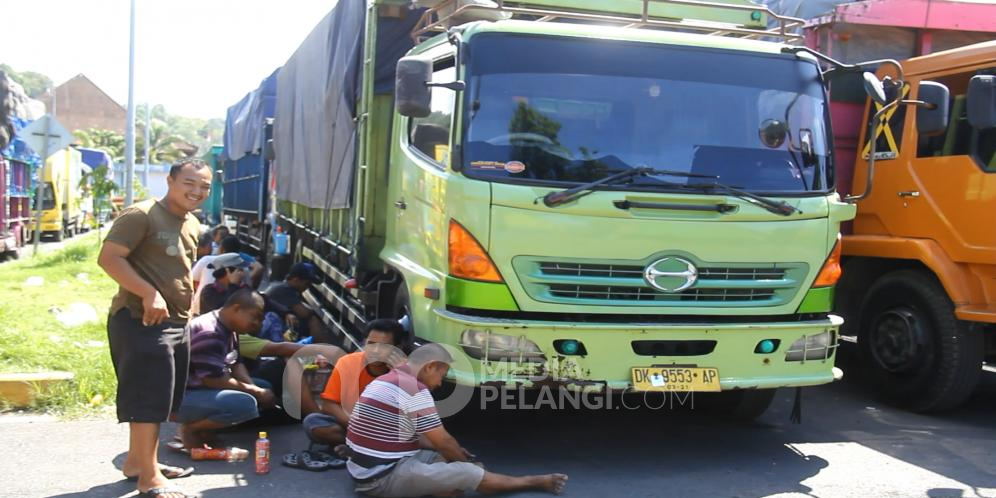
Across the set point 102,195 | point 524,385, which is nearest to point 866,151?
point 524,385

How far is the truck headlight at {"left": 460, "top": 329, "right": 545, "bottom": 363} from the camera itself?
4535 millimetres

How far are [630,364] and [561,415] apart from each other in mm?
Answer: 1568

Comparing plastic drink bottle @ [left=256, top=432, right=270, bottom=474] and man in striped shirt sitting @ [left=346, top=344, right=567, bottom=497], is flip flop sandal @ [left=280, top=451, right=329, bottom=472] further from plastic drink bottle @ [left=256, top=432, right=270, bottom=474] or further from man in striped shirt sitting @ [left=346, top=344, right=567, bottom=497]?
man in striped shirt sitting @ [left=346, top=344, right=567, bottom=497]

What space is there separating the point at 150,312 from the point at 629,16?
3.59 m

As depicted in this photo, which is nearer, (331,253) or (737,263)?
(737,263)

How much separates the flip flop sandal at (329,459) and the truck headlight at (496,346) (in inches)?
40.1

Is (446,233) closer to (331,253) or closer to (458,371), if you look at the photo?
(458,371)

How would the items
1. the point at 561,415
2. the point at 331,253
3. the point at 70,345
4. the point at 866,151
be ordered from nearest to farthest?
the point at 561,415, the point at 866,151, the point at 70,345, the point at 331,253

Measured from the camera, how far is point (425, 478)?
13.8 feet

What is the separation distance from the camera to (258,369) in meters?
5.69

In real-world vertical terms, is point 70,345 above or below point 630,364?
below

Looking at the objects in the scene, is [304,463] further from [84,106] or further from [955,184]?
[84,106]

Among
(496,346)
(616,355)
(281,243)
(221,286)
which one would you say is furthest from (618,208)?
(281,243)

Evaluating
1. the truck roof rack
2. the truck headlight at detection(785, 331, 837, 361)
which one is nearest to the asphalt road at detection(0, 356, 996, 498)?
the truck headlight at detection(785, 331, 837, 361)
